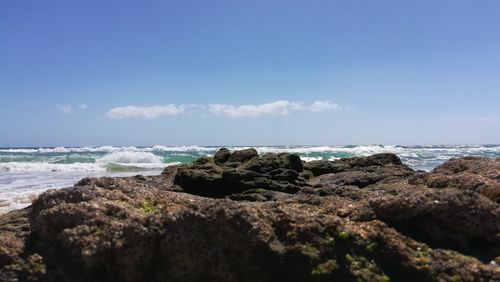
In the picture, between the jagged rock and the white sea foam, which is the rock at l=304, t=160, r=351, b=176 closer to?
the jagged rock

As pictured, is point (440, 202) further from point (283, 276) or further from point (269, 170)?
→ point (269, 170)

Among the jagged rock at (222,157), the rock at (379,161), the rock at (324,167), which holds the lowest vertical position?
the rock at (324,167)

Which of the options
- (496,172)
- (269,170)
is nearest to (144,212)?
(496,172)

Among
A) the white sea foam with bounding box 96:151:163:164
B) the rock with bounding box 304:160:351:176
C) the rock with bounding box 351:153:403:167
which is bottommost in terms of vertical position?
the white sea foam with bounding box 96:151:163:164

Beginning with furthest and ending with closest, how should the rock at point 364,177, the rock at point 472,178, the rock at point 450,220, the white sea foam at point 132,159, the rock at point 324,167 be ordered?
the white sea foam at point 132,159 → the rock at point 324,167 → the rock at point 364,177 → the rock at point 472,178 → the rock at point 450,220

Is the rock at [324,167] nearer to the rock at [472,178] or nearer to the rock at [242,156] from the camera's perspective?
the rock at [242,156]

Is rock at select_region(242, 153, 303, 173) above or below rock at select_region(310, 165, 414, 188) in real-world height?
above

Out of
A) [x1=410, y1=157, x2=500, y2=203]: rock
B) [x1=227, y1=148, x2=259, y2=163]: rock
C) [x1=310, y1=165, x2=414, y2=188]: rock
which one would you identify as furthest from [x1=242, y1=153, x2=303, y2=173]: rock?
[x1=410, y1=157, x2=500, y2=203]: rock

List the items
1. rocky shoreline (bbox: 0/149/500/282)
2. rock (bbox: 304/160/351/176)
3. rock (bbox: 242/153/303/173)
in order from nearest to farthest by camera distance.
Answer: rocky shoreline (bbox: 0/149/500/282)
rock (bbox: 242/153/303/173)
rock (bbox: 304/160/351/176)

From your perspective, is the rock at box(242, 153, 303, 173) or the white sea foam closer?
the rock at box(242, 153, 303, 173)

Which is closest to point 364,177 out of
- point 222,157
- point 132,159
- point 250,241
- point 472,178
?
point 222,157

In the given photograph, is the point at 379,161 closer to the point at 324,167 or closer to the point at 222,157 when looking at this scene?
the point at 324,167

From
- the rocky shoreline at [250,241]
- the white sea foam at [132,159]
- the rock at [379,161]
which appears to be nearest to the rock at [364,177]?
the rock at [379,161]

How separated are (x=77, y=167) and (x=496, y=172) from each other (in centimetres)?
3326
